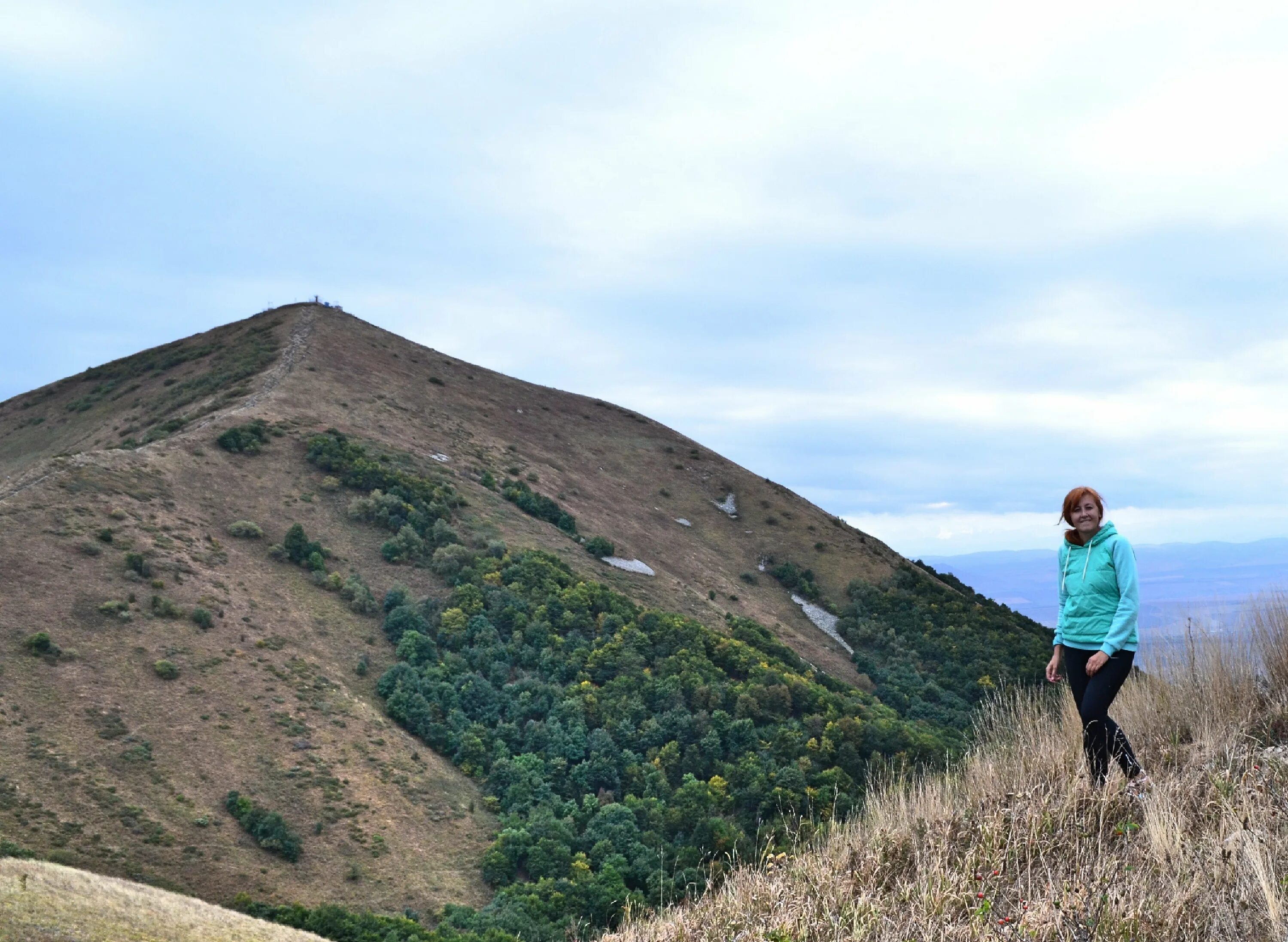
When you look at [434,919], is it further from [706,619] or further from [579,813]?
[706,619]

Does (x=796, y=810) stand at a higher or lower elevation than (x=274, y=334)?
lower

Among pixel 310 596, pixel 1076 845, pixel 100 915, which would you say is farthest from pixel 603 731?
pixel 1076 845

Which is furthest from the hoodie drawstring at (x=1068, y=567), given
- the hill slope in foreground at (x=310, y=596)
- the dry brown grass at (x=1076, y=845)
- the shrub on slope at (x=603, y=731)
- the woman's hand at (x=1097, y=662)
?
the hill slope in foreground at (x=310, y=596)

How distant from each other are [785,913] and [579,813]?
58.9ft

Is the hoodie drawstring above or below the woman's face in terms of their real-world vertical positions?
below

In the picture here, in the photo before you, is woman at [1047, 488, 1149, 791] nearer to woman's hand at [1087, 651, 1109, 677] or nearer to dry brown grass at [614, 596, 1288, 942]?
woman's hand at [1087, 651, 1109, 677]

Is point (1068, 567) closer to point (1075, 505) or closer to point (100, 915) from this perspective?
point (1075, 505)

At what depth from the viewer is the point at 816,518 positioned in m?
52.0

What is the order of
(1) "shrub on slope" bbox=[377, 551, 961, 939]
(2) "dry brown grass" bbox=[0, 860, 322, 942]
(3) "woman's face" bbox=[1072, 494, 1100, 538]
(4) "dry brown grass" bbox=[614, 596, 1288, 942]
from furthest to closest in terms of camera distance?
(1) "shrub on slope" bbox=[377, 551, 961, 939] < (2) "dry brown grass" bbox=[0, 860, 322, 942] < (3) "woman's face" bbox=[1072, 494, 1100, 538] < (4) "dry brown grass" bbox=[614, 596, 1288, 942]

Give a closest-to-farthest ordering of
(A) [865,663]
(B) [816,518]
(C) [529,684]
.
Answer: (C) [529,684], (A) [865,663], (B) [816,518]

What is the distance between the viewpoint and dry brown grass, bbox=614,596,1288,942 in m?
3.88

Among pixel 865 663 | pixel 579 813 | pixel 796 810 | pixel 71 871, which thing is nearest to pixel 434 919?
pixel 579 813

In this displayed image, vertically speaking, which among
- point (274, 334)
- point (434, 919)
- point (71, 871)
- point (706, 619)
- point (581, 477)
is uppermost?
point (274, 334)

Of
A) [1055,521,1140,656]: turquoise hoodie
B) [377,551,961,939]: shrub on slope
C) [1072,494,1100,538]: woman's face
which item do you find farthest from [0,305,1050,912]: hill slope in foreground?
[1072,494,1100,538]: woman's face
